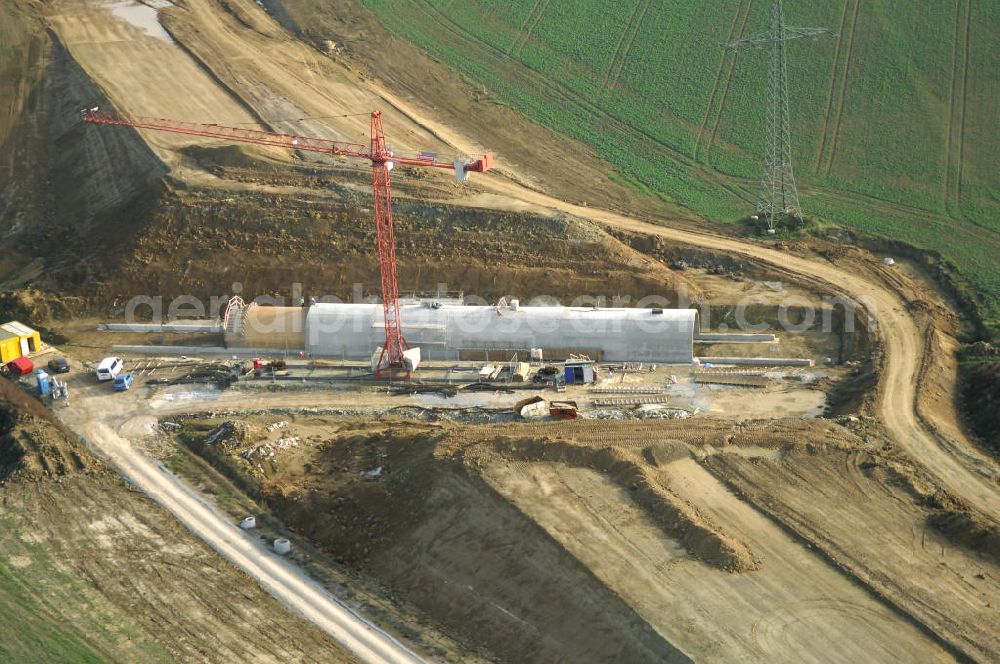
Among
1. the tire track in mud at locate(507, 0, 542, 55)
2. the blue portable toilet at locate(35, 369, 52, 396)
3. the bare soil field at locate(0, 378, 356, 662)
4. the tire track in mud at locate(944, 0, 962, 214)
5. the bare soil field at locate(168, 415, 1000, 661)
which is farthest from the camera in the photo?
the tire track in mud at locate(507, 0, 542, 55)

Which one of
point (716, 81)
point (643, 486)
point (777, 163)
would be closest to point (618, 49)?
point (716, 81)

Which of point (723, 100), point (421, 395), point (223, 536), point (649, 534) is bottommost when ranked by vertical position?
point (223, 536)

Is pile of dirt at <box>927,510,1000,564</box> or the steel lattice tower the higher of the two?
the steel lattice tower

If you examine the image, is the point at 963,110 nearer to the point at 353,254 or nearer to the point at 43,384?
the point at 353,254

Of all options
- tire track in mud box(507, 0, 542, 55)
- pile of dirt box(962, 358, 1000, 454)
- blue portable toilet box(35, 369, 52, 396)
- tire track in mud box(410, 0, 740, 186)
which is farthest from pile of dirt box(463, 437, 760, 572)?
tire track in mud box(507, 0, 542, 55)

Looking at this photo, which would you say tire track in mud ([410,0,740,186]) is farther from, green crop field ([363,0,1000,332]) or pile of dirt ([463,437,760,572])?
pile of dirt ([463,437,760,572])
